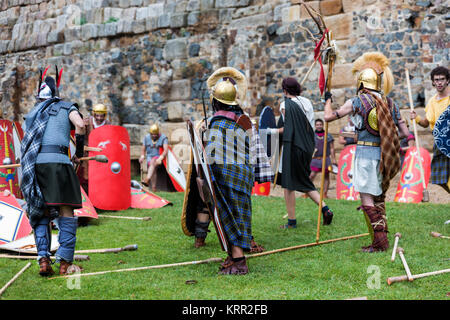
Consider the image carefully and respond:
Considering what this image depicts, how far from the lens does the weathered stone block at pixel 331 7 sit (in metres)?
11.1

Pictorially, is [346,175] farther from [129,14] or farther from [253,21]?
[129,14]

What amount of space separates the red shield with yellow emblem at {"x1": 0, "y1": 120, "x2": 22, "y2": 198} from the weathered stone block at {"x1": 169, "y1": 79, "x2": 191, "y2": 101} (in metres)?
6.63

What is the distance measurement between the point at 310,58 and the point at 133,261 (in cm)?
767

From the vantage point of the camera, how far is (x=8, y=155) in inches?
267

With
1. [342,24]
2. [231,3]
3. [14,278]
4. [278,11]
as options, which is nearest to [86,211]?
[14,278]

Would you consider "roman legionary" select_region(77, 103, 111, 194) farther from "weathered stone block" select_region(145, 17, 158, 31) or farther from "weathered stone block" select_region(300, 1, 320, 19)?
"weathered stone block" select_region(145, 17, 158, 31)

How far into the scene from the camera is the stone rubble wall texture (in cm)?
1043

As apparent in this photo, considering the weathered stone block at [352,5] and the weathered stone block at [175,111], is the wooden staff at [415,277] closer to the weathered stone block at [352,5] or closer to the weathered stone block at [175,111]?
the weathered stone block at [352,5]

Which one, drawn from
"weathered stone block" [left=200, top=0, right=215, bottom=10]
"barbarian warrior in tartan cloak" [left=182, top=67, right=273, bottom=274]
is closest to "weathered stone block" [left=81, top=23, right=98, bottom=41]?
"weathered stone block" [left=200, top=0, right=215, bottom=10]

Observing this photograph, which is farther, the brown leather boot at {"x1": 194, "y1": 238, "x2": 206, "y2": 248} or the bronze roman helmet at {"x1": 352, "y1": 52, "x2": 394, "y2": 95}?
the brown leather boot at {"x1": 194, "y1": 238, "x2": 206, "y2": 248}

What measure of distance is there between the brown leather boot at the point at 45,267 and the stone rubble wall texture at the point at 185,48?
7.54 meters

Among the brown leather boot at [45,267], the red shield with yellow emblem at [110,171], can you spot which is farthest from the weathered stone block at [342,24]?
the brown leather boot at [45,267]
